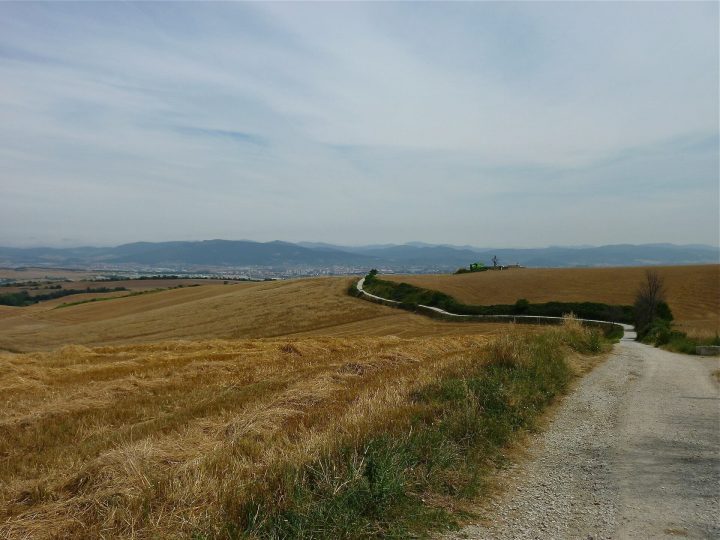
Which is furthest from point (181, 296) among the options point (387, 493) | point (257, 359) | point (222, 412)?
point (387, 493)

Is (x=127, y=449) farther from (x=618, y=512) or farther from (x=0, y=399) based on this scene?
(x=0, y=399)

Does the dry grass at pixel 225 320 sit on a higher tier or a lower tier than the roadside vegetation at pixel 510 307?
lower

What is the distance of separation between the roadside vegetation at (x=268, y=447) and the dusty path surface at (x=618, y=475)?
1.64ft

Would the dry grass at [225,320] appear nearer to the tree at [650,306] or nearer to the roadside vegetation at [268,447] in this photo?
the tree at [650,306]

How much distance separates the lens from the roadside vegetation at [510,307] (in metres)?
47.4

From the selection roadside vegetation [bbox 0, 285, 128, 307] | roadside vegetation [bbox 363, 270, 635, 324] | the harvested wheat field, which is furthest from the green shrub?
roadside vegetation [bbox 0, 285, 128, 307]

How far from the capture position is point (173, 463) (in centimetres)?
598

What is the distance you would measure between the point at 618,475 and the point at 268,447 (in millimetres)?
4730

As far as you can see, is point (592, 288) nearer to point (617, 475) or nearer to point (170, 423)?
point (617, 475)

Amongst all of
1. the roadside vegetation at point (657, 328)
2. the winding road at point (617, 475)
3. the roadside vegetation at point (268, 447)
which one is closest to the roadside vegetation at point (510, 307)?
the roadside vegetation at point (657, 328)

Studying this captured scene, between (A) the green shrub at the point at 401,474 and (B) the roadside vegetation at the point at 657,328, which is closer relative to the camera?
(A) the green shrub at the point at 401,474

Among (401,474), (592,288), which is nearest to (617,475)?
(401,474)

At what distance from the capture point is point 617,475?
6352mm

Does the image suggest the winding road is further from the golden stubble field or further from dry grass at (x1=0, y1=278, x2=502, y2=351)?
dry grass at (x1=0, y1=278, x2=502, y2=351)
